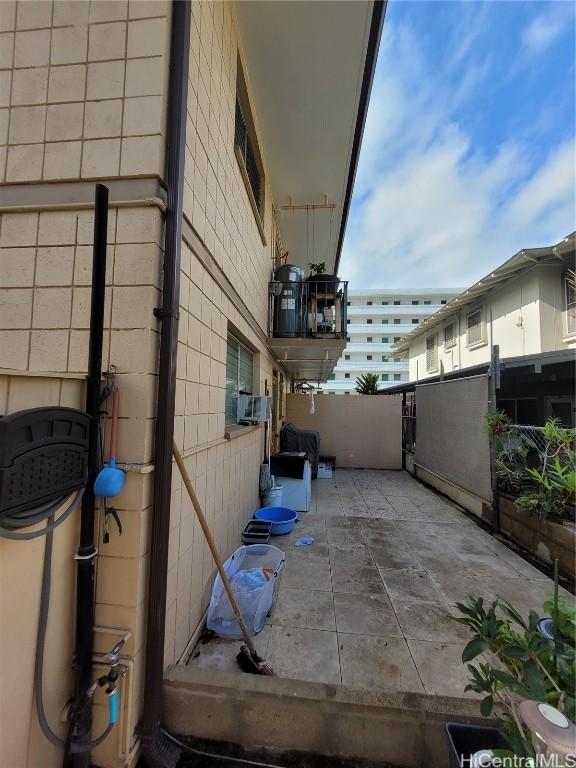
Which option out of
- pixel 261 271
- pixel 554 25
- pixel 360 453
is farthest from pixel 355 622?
pixel 360 453

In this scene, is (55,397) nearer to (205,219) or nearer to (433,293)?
(205,219)

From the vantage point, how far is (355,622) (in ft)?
8.08

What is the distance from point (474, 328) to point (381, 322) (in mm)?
28821

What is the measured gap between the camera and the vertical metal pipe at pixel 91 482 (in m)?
1.51

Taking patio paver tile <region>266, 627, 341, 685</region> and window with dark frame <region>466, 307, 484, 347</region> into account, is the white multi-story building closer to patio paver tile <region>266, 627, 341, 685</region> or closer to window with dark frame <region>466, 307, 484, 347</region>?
window with dark frame <region>466, 307, 484, 347</region>

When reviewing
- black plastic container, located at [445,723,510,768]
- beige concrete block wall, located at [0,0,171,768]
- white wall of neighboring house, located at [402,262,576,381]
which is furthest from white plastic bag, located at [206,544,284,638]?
white wall of neighboring house, located at [402,262,576,381]

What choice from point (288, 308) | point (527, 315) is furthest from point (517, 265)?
point (288, 308)

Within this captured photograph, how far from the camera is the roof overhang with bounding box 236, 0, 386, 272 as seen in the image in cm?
302

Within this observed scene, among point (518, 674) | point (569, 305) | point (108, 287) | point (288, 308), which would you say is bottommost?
point (518, 674)

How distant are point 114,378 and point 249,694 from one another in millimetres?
1850

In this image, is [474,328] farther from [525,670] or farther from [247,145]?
[525,670]

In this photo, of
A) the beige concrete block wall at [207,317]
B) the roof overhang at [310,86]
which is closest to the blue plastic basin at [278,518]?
the beige concrete block wall at [207,317]

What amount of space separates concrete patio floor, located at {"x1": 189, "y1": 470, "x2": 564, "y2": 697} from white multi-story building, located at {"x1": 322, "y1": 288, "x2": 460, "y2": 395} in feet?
112

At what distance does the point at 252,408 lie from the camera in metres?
4.35
